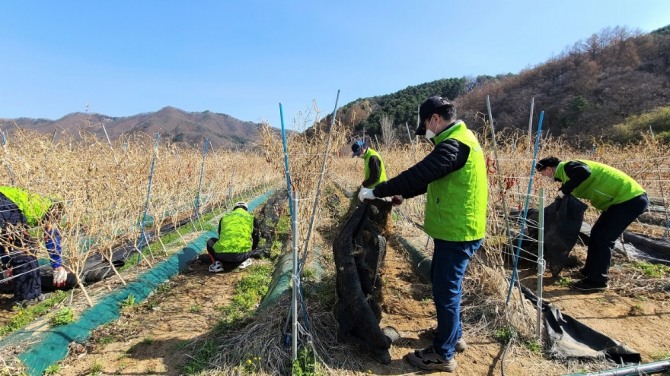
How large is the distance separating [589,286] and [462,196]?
2787 mm

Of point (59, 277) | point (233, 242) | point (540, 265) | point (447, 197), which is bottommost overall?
point (59, 277)

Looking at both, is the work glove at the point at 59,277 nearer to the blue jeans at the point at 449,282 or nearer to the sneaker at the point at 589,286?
the blue jeans at the point at 449,282

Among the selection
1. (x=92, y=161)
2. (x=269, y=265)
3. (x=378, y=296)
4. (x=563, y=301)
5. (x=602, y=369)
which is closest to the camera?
(x=602, y=369)

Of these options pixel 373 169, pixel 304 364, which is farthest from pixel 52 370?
pixel 373 169

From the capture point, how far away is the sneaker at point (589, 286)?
12.6 feet

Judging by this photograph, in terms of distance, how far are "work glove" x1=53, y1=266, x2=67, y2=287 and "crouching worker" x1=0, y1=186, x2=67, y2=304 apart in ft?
0.56

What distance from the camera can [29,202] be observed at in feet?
11.8

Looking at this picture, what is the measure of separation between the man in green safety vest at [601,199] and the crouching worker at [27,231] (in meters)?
5.24

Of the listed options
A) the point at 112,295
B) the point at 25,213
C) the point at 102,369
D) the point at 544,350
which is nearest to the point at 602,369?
the point at 544,350

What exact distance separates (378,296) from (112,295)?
281 centimetres

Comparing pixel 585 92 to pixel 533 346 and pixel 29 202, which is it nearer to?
pixel 533 346

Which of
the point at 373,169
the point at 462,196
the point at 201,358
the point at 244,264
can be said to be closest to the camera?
the point at 462,196

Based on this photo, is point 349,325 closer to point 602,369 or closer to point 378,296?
point 378,296

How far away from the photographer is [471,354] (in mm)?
2723
